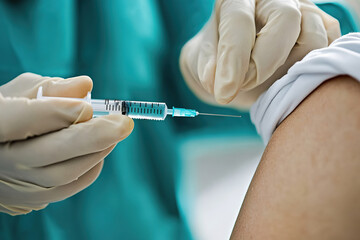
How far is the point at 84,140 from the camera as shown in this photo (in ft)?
2.68

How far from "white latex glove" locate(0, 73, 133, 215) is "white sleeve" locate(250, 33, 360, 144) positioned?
0.39 meters

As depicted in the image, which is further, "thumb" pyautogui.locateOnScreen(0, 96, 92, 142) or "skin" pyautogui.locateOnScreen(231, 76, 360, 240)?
"thumb" pyautogui.locateOnScreen(0, 96, 92, 142)

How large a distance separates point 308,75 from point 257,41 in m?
0.25

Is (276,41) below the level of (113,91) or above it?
above

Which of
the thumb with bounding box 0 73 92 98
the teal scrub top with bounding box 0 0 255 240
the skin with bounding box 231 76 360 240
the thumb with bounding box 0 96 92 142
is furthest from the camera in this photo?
the teal scrub top with bounding box 0 0 255 240

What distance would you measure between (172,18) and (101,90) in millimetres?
455

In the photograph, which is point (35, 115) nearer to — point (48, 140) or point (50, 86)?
point (48, 140)

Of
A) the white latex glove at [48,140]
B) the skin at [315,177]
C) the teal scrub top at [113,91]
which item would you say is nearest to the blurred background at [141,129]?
the teal scrub top at [113,91]

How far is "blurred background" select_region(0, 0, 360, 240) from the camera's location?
1.19 metres

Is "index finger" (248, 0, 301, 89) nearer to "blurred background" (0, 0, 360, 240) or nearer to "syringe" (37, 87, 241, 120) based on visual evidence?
"syringe" (37, 87, 241, 120)

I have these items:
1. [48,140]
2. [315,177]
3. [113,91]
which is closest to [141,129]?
[113,91]

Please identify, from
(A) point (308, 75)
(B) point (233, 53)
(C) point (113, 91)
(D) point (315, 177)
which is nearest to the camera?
(D) point (315, 177)

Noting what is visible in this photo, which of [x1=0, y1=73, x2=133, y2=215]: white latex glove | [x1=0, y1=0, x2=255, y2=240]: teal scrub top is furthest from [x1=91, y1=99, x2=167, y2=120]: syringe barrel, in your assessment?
[x1=0, y1=0, x2=255, y2=240]: teal scrub top

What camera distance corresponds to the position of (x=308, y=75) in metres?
0.79
